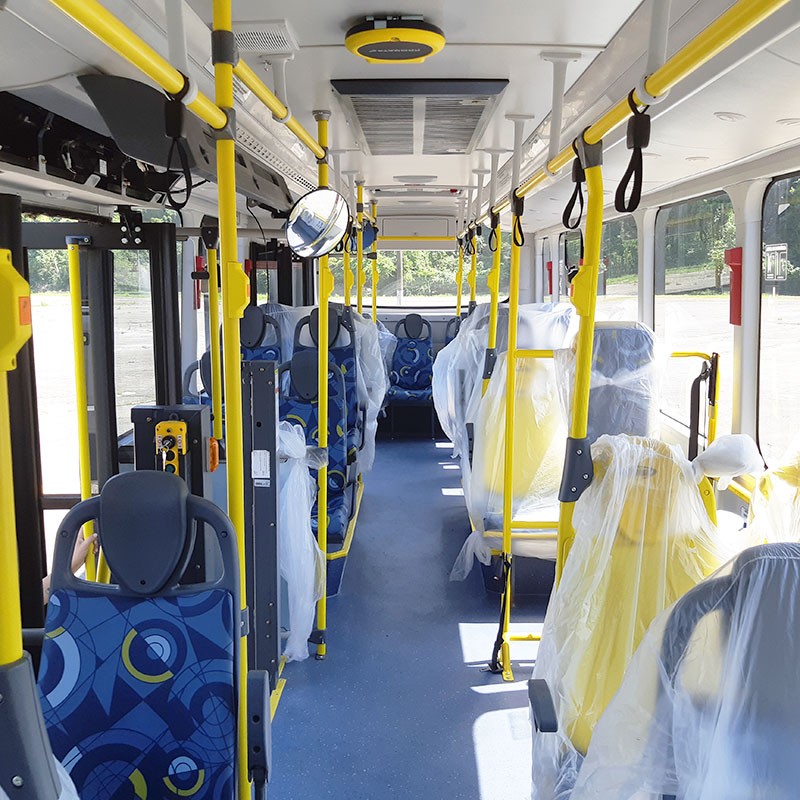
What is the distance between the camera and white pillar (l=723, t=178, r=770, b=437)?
4.08m

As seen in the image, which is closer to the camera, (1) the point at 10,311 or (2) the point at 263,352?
(1) the point at 10,311

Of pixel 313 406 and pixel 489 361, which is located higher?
pixel 489 361

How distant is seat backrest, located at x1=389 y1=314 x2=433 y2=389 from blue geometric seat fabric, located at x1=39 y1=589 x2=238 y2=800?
8035 millimetres

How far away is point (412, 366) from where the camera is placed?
1006 cm

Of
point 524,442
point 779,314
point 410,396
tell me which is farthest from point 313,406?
point 410,396

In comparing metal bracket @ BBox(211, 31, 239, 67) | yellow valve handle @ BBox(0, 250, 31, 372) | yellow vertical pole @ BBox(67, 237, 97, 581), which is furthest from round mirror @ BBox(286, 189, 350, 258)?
yellow valve handle @ BBox(0, 250, 31, 372)

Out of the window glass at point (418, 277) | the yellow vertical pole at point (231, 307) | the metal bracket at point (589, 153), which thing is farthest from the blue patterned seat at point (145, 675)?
the window glass at point (418, 277)

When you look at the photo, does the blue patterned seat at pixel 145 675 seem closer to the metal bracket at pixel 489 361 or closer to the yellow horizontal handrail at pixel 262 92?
the yellow horizontal handrail at pixel 262 92

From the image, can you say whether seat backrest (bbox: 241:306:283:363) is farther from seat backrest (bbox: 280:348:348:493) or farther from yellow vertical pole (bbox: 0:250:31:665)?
yellow vertical pole (bbox: 0:250:31:665)

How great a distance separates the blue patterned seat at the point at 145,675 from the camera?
78.8 inches

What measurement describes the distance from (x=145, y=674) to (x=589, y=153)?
1916 millimetres

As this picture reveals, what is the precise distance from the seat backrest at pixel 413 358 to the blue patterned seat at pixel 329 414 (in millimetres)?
4638

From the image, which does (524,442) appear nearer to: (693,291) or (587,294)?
(693,291)

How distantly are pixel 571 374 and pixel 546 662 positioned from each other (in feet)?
5.63
